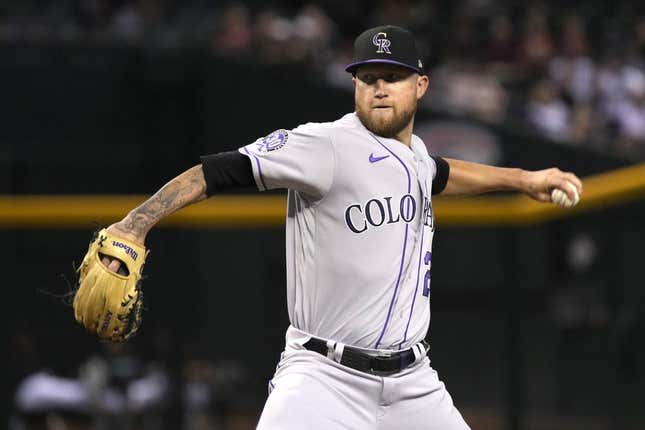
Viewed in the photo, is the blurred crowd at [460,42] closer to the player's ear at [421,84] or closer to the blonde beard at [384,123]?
the player's ear at [421,84]

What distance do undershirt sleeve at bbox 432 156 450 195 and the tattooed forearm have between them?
3.12ft

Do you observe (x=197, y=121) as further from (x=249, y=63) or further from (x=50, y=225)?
(x=50, y=225)

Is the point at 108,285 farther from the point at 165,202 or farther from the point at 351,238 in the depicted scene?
the point at 351,238

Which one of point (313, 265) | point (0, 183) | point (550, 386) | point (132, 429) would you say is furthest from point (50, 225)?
point (0, 183)

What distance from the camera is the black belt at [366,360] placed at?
356cm

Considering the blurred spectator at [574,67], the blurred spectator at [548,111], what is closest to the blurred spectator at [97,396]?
the blurred spectator at [548,111]

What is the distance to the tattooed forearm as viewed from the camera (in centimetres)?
326

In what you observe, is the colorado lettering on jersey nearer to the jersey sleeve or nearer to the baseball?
the jersey sleeve

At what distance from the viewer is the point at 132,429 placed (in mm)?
6078

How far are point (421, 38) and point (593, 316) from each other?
7.09 m

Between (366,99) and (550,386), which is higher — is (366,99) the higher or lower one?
the higher one

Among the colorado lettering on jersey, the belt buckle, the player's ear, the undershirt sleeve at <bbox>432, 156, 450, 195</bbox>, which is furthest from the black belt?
the player's ear

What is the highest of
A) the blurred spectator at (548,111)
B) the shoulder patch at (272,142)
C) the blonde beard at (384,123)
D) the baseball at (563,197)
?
the blonde beard at (384,123)

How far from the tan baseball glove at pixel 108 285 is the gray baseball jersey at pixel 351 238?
48 cm
